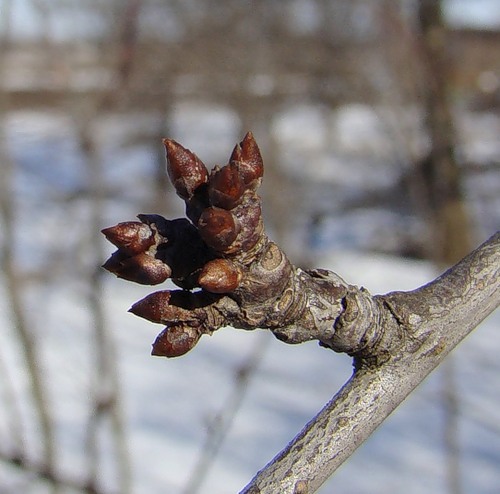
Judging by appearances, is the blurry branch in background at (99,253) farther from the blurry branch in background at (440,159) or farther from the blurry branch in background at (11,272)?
the blurry branch in background at (440,159)

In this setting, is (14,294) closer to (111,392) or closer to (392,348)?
(111,392)

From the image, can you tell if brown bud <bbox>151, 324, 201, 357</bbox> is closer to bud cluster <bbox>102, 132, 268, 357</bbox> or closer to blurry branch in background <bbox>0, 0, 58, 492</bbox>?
bud cluster <bbox>102, 132, 268, 357</bbox>

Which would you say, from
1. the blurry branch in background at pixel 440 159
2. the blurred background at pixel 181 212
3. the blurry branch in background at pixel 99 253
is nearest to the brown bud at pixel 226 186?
the blurred background at pixel 181 212

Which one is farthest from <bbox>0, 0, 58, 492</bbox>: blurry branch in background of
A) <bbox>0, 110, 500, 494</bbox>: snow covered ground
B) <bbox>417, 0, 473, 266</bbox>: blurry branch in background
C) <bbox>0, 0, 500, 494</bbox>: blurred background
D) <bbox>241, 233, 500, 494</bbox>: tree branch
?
<bbox>417, 0, 473, 266</bbox>: blurry branch in background

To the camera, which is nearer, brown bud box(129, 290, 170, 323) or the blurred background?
brown bud box(129, 290, 170, 323)

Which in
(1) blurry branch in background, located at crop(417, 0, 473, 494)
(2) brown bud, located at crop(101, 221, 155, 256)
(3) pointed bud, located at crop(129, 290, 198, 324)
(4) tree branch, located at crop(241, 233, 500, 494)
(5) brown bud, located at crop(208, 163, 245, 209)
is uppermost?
(5) brown bud, located at crop(208, 163, 245, 209)

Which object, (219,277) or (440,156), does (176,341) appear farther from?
(440,156)
